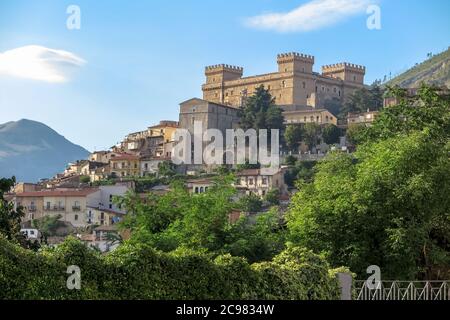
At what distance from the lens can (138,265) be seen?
44.6 feet

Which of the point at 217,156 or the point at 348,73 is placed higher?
the point at 348,73

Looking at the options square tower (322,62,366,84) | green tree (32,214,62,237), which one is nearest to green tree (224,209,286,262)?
green tree (32,214,62,237)

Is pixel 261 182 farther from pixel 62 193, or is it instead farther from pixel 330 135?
pixel 62 193

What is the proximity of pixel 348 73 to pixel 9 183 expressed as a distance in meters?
118

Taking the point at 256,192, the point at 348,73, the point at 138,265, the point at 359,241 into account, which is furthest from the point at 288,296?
the point at 348,73

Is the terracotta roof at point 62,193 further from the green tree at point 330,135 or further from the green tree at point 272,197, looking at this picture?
the green tree at point 330,135

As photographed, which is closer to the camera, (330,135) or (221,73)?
(330,135)

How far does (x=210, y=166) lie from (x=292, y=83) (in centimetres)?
2602

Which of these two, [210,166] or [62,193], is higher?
[210,166]

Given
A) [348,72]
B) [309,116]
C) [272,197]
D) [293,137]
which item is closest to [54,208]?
[272,197]

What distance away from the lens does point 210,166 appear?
10988cm

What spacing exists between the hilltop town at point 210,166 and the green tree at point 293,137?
174 millimetres

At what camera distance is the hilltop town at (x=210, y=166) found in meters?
92.5
